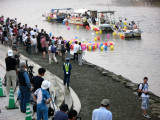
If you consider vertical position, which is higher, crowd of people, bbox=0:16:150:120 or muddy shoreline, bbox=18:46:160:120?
crowd of people, bbox=0:16:150:120

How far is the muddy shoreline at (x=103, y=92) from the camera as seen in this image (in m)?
11.5

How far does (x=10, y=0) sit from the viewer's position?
115625 mm

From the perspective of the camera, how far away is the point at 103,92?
13938 millimetres

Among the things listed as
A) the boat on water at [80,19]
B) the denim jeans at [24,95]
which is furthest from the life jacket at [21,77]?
the boat on water at [80,19]

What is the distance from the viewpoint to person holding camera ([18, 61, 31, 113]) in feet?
29.7

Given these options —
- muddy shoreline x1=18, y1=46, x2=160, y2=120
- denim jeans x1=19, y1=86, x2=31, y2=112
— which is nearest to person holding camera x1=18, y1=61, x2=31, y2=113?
denim jeans x1=19, y1=86, x2=31, y2=112

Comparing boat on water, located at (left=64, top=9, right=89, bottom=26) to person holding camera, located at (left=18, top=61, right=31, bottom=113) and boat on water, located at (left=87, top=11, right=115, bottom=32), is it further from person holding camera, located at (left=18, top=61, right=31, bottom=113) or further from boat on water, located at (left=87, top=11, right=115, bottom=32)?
person holding camera, located at (left=18, top=61, right=31, bottom=113)

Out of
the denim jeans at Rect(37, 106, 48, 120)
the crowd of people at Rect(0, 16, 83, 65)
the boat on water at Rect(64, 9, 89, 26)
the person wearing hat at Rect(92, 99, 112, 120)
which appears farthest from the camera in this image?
the boat on water at Rect(64, 9, 89, 26)

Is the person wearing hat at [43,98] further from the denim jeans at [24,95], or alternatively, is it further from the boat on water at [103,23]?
the boat on water at [103,23]

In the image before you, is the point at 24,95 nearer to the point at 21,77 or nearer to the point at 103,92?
the point at 21,77

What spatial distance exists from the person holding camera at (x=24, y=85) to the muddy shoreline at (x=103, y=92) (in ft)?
7.41

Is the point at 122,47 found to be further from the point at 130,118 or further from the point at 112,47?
the point at 130,118

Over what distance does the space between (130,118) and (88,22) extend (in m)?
35.9

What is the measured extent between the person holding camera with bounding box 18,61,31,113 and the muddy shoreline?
226cm
